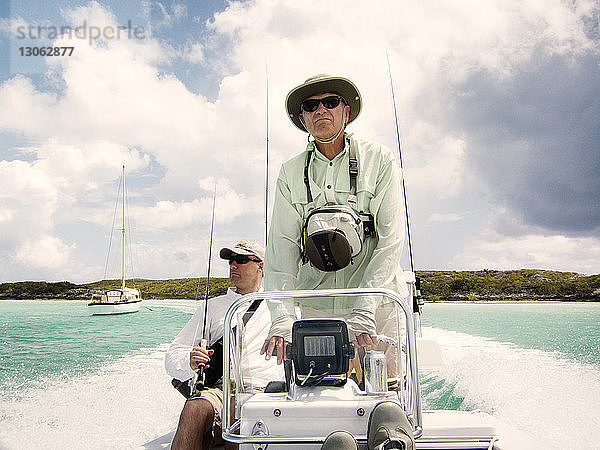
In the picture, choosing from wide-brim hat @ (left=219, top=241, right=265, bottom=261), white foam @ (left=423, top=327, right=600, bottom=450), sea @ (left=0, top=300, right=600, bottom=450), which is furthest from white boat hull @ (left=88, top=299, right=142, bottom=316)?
wide-brim hat @ (left=219, top=241, right=265, bottom=261)

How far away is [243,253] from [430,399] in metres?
3.28

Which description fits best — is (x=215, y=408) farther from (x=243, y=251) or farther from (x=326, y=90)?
(x=326, y=90)

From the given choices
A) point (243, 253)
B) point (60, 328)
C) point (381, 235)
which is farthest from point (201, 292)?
point (60, 328)

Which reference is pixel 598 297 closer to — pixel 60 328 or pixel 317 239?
pixel 60 328

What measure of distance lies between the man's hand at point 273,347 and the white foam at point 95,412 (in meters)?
1.16

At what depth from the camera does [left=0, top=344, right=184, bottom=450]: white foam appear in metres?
4.13

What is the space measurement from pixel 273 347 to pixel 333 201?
66cm

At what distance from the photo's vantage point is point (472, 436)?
213cm

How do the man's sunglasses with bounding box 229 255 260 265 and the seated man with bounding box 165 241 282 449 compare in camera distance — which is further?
the man's sunglasses with bounding box 229 255 260 265

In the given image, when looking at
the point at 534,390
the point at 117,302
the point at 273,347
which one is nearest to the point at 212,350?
the point at 273,347

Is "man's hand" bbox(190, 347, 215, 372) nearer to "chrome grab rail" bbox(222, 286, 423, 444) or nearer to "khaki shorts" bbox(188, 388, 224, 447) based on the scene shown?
"khaki shorts" bbox(188, 388, 224, 447)

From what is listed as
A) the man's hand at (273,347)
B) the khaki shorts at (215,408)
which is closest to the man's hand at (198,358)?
the khaki shorts at (215,408)

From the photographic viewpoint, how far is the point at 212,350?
7.91ft

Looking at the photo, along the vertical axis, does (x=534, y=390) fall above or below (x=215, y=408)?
below
